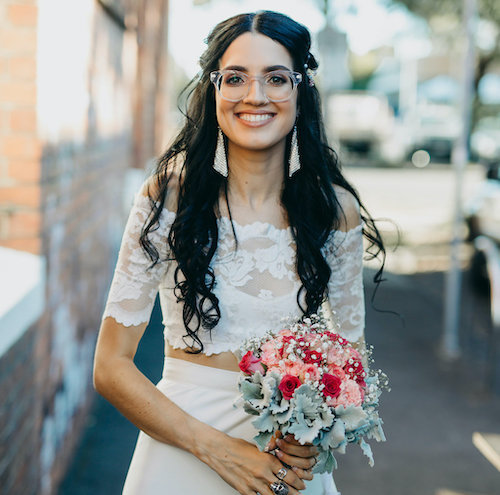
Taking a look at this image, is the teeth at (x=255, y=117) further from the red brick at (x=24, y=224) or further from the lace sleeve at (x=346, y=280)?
the red brick at (x=24, y=224)

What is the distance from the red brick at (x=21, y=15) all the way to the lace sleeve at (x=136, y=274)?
158 centimetres

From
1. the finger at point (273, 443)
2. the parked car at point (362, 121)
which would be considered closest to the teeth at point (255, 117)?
the finger at point (273, 443)

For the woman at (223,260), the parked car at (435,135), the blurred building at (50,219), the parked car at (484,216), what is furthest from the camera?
the parked car at (435,135)

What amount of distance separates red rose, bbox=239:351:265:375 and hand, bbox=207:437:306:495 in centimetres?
26

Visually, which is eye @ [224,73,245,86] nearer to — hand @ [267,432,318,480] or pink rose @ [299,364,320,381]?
pink rose @ [299,364,320,381]

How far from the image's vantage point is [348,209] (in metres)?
2.48

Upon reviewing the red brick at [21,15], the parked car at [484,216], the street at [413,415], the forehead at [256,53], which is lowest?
the street at [413,415]

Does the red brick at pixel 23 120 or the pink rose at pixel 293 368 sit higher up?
the red brick at pixel 23 120

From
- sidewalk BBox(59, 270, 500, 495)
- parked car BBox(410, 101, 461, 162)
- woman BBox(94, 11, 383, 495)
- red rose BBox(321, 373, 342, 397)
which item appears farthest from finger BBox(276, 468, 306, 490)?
parked car BBox(410, 101, 461, 162)

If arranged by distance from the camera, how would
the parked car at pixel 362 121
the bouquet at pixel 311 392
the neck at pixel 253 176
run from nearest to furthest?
the bouquet at pixel 311 392
the neck at pixel 253 176
the parked car at pixel 362 121

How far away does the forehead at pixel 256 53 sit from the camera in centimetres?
226

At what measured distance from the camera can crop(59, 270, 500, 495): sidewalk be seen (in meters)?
4.59

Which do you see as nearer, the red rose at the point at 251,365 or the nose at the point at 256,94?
the red rose at the point at 251,365

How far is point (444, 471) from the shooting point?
189 inches
